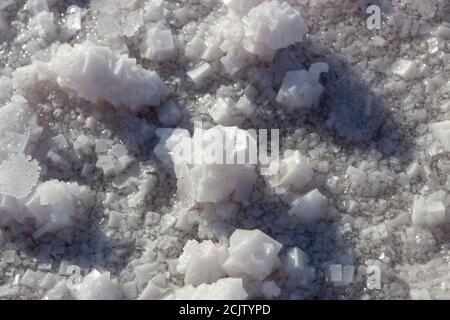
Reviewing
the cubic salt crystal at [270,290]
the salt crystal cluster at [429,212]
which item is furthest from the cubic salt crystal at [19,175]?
the salt crystal cluster at [429,212]

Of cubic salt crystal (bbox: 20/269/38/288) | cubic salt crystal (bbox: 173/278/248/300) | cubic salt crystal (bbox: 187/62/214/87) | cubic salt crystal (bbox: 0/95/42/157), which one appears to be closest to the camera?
cubic salt crystal (bbox: 173/278/248/300)

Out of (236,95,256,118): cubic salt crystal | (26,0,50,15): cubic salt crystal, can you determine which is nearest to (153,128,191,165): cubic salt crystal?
(236,95,256,118): cubic salt crystal

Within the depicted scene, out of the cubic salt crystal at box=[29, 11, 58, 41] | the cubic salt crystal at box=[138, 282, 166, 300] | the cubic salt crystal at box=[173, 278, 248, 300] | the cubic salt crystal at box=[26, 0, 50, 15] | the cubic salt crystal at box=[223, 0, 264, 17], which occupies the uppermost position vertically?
the cubic salt crystal at box=[223, 0, 264, 17]

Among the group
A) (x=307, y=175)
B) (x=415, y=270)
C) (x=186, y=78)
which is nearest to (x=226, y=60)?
(x=186, y=78)

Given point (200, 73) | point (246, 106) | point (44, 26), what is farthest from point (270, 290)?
point (44, 26)

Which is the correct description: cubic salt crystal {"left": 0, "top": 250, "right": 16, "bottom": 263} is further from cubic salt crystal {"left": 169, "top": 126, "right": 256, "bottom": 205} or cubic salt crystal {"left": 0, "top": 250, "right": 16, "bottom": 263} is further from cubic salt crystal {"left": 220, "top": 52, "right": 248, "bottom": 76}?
cubic salt crystal {"left": 220, "top": 52, "right": 248, "bottom": 76}

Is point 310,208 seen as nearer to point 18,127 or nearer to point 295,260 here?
point 295,260

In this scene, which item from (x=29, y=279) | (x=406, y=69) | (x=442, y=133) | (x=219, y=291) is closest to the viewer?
(x=219, y=291)
